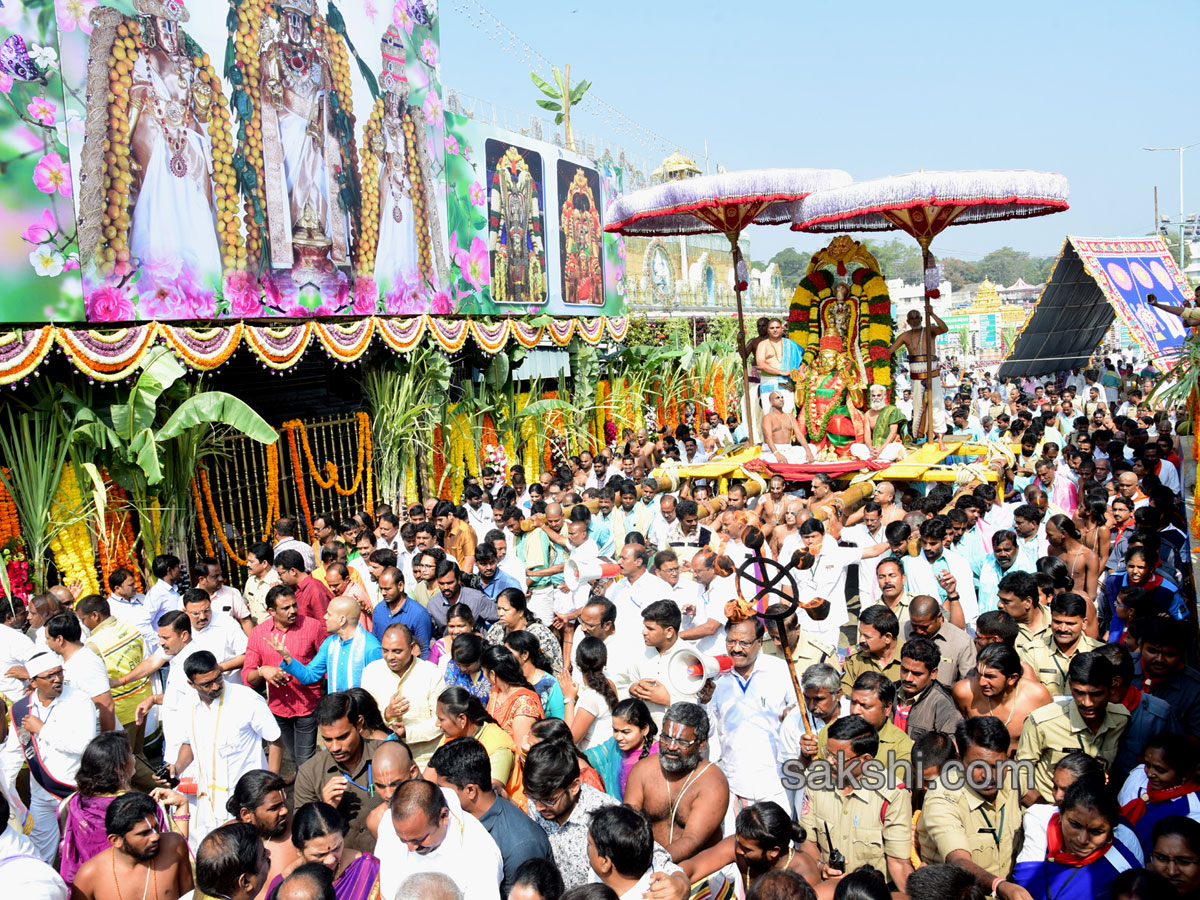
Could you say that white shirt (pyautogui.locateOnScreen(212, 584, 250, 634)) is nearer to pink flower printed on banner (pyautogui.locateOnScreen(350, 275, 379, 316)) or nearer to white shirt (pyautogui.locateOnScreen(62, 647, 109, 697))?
white shirt (pyautogui.locateOnScreen(62, 647, 109, 697))

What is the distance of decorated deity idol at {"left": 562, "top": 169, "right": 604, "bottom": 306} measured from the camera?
18594mm

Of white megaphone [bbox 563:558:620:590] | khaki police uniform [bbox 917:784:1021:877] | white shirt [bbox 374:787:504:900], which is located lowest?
khaki police uniform [bbox 917:784:1021:877]

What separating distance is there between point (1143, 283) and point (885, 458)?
1184 centimetres

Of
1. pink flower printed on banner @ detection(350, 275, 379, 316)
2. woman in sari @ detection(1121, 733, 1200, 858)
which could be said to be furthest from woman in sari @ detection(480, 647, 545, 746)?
pink flower printed on banner @ detection(350, 275, 379, 316)

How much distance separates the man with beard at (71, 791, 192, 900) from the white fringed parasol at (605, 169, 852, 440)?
390 inches

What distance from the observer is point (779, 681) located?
15.4ft

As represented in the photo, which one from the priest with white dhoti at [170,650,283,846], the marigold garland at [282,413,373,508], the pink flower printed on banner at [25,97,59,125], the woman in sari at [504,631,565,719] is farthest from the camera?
the marigold garland at [282,413,373,508]

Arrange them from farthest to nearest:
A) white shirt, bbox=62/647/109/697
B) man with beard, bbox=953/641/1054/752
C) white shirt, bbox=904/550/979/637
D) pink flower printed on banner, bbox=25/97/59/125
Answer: pink flower printed on banner, bbox=25/97/59/125 → white shirt, bbox=904/550/979/637 → white shirt, bbox=62/647/109/697 → man with beard, bbox=953/641/1054/752

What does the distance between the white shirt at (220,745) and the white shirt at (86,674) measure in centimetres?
81

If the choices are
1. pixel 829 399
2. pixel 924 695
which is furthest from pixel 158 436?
pixel 829 399

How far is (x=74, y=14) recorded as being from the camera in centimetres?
859

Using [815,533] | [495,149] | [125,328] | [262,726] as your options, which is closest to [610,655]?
[262,726]

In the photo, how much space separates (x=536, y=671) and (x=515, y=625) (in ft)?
2.11

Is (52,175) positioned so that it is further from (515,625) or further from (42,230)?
(515,625)
